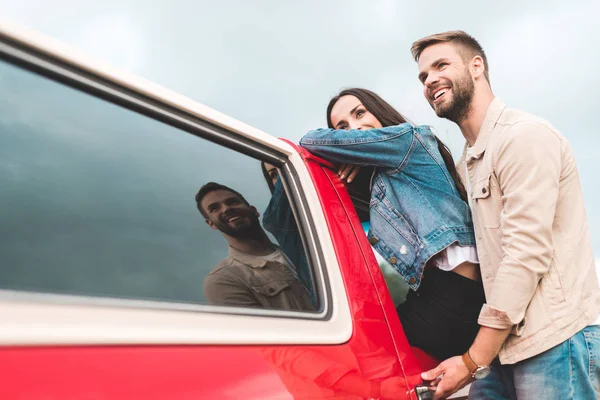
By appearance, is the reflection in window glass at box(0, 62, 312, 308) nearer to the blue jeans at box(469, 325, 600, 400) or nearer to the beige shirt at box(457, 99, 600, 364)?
the beige shirt at box(457, 99, 600, 364)

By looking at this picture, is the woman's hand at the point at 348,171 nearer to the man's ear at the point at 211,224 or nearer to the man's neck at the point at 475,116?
the man's neck at the point at 475,116

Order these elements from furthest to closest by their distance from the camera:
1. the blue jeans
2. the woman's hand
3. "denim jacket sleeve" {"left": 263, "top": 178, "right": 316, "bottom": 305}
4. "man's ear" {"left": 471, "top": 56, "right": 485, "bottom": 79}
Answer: "man's ear" {"left": 471, "top": 56, "right": 485, "bottom": 79}
the woman's hand
the blue jeans
"denim jacket sleeve" {"left": 263, "top": 178, "right": 316, "bottom": 305}

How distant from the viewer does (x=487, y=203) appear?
193 cm

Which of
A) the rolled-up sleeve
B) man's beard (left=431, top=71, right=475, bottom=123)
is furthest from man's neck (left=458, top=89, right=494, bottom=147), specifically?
the rolled-up sleeve

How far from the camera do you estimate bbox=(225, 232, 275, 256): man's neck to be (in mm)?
1385

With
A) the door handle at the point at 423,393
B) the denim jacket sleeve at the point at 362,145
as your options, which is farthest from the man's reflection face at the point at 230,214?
the door handle at the point at 423,393

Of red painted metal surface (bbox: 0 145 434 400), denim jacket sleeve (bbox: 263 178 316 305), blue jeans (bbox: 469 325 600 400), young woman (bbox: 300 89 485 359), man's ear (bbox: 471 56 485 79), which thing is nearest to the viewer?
red painted metal surface (bbox: 0 145 434 400)

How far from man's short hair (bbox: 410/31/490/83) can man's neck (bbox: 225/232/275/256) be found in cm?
140

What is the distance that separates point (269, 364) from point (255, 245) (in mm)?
392

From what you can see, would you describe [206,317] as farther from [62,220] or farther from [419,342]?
[419,342]

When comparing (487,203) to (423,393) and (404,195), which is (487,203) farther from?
(423,393)

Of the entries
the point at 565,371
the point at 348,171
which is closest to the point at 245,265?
the point at 348,171

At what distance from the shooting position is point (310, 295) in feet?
5.02

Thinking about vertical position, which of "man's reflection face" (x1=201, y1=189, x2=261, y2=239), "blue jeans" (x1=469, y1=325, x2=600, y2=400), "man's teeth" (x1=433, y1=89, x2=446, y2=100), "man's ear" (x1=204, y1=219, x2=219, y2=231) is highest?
"man's teeth" (x1=433, y1=89, x2=446, y2=100)
